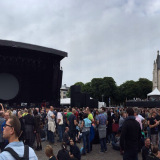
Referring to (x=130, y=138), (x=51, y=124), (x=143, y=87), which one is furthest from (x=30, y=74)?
Result: (x=143, y=87)

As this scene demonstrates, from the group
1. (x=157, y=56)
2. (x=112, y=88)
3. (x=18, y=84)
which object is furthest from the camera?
(x=157, y=56)

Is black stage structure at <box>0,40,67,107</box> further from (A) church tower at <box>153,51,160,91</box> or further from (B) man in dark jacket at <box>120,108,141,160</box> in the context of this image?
(A) church tower at <box>153,51,160,91</box>

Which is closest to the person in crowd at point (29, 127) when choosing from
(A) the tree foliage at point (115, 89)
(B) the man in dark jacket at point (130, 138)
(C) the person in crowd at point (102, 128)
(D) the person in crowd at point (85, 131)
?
(D) the person in crowd at point (85, 131)

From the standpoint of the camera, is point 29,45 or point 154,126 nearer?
point 154,126

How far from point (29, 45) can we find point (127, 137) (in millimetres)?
18538

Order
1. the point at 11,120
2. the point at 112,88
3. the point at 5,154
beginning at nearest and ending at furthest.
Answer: the point at 5,154 → the point at 11,120 → the point at 112,88

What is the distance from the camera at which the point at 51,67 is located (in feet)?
84.5

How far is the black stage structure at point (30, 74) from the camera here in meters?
23.9

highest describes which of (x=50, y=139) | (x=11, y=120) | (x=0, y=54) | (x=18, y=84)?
(x=0, y=54)

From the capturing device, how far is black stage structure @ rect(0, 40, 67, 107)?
2388 cm

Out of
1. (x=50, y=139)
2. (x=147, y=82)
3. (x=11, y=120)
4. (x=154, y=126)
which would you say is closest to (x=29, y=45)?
(x=50, y=139)

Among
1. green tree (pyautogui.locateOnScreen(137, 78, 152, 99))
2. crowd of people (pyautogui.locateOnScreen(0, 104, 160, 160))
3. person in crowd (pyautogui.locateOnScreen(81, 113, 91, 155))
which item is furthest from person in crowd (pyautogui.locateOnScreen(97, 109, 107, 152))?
green tree (pyautogui.locateOnScreen(137, 78, 152, 99))

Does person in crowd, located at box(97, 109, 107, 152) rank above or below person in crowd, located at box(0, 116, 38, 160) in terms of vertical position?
below

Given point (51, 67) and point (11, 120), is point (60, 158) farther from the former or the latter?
point (51, 67)
